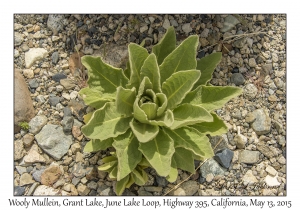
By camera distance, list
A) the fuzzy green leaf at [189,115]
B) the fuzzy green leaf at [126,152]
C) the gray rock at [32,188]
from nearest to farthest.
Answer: the fuzzy green leaf at [189,115] < the fuzzy green leaf at [126,152] < the gray rock at [32,188]

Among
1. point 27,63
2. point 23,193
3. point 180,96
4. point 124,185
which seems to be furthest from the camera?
point 27,63

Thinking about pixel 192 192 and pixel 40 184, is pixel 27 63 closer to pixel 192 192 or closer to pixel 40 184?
pixel 40 184

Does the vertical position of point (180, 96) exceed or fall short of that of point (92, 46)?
it falls short

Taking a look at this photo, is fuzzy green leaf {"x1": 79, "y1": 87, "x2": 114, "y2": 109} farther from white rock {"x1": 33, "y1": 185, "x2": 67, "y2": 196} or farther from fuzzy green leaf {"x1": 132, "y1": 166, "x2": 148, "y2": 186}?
white rock {"x1": 33, "y1": 185, "x2": 67, "y2": 196}

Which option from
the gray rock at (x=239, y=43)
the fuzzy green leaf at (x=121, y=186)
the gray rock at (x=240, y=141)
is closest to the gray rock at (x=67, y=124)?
the fuzzy green leaf at (x=121, y=186)

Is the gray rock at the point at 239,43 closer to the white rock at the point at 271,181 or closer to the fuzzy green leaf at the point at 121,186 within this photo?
the white rock at the point at 271,181

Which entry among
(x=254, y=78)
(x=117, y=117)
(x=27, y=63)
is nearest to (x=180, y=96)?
(x=117, y=117)
